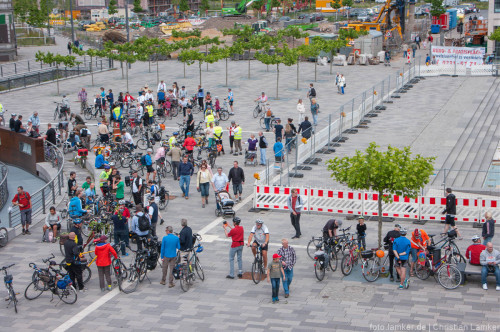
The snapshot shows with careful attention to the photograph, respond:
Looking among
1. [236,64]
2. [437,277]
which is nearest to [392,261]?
[437,277]

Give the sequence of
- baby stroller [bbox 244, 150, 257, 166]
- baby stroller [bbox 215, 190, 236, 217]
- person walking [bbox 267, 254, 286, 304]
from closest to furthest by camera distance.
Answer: person walking [bbox 267, 254, 286, 304] → baby stroller [bbox 215, 190, 236, 217] → baby stroller [bbox 244, 150, 257, 166]

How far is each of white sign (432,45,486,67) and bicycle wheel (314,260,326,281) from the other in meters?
35.7

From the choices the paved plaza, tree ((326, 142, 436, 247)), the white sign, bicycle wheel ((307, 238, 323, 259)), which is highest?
the white sign

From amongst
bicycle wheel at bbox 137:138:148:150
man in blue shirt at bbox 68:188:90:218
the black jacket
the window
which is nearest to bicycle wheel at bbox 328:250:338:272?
the black jacket

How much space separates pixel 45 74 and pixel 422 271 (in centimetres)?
3978

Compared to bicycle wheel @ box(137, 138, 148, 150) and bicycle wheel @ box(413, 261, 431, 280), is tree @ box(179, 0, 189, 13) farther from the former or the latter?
bicycle wheel @ box(413, 261, 431, 280)

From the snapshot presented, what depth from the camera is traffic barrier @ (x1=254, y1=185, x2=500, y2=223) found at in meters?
22.5

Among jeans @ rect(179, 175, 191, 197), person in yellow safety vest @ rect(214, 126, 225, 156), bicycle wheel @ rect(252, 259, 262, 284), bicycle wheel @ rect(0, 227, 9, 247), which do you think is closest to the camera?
bicycle wheel @ rect(252, 259, 262, 284)

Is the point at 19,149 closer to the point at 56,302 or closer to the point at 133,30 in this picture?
the point at 56,302

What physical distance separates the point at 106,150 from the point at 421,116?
16539 millimetres

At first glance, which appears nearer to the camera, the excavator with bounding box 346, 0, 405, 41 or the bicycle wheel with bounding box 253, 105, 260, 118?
the bicycle wheel with bounding box 253, 105, 260, 118

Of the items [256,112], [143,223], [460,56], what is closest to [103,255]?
[143,223]

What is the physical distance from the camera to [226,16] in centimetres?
10606

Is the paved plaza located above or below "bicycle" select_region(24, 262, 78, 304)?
below
